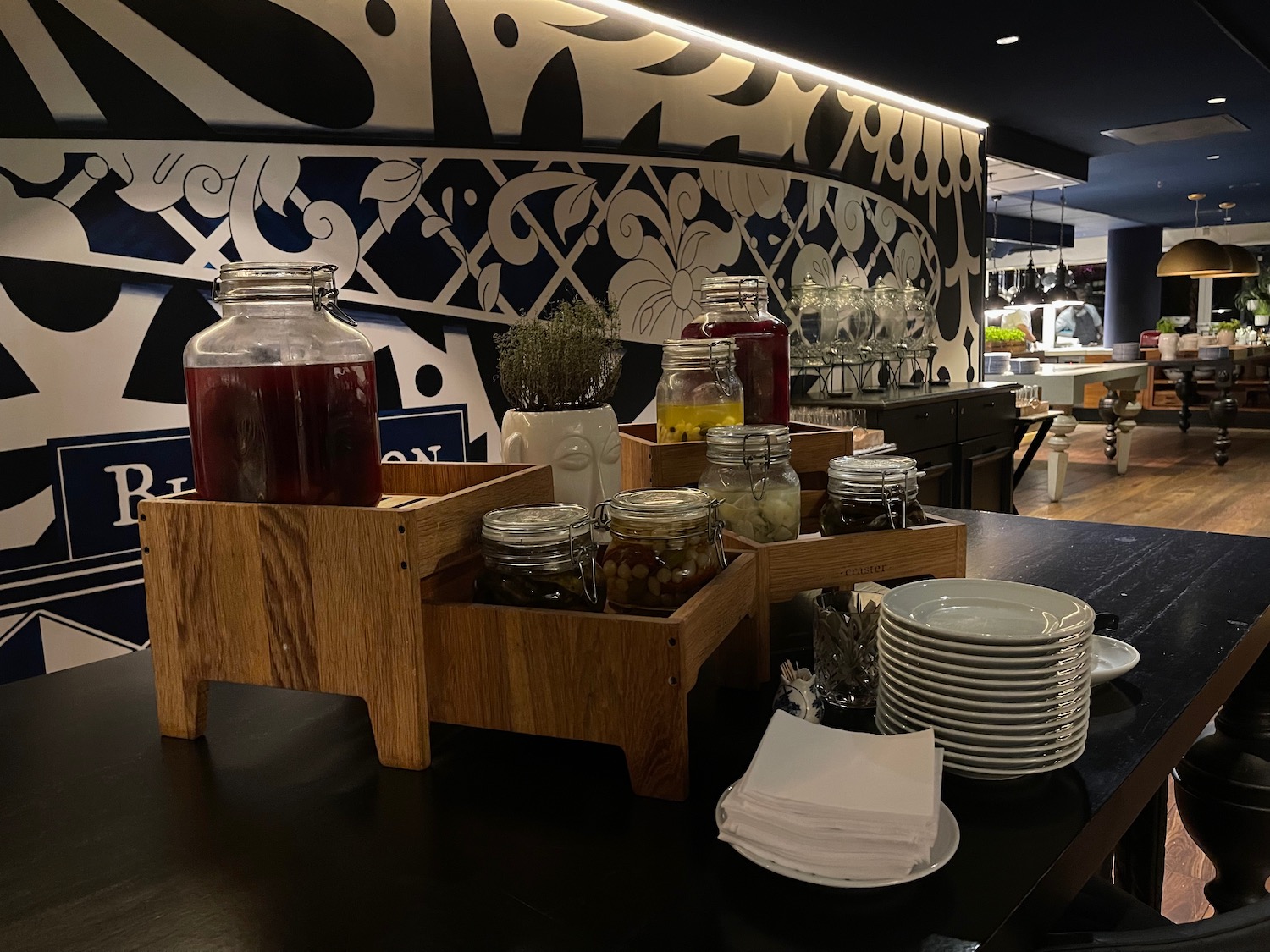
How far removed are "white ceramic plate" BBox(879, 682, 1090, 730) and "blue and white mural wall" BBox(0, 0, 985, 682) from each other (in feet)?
6.87

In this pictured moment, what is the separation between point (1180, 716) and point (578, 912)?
2.12ft

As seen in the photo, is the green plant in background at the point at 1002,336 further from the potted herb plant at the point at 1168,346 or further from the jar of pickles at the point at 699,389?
the jar of pickles at the point at 699,389

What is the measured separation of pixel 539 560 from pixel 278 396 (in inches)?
11.0

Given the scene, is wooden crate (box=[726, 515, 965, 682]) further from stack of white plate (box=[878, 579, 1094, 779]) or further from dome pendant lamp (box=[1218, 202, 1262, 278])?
dome pendant lamp (box=[1218, 202, 1262, 278])

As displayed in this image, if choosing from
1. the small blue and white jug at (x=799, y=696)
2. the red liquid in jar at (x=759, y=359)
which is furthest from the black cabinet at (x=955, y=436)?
the small blue and white jug at (x=799, y=696)

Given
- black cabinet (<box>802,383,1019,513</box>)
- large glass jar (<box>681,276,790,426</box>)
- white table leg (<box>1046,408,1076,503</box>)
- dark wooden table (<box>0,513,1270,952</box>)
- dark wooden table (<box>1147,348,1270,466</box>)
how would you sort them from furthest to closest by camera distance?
dark wooden table (<box>1147,348,1270,466</box>) → white table leg (<box>1046,408,1076,503</box>) → black cabinet (<box>802,383,1019,513</box>) → large glass jar (<box>681,276,790,426</box>) → dark wooden table (<box>0,513,1270,952</box>)

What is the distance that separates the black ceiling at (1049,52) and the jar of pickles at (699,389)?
268cm

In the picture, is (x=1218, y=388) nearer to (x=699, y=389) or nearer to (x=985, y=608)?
(x=699, y=389)

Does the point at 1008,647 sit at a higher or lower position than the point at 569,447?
lower

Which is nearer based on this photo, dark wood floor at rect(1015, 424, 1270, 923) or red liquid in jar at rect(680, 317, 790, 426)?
red liquid in jar at rect(680, 317, 790, 426)

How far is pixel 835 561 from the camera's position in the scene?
3.35 ft

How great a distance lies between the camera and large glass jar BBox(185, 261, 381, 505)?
2.82ft

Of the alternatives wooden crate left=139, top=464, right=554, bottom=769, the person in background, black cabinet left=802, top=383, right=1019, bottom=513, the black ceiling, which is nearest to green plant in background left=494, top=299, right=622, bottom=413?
wooden crate left=139, top=464, right=554, bottom=769

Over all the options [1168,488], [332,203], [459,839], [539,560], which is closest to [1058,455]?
[1168,488]
